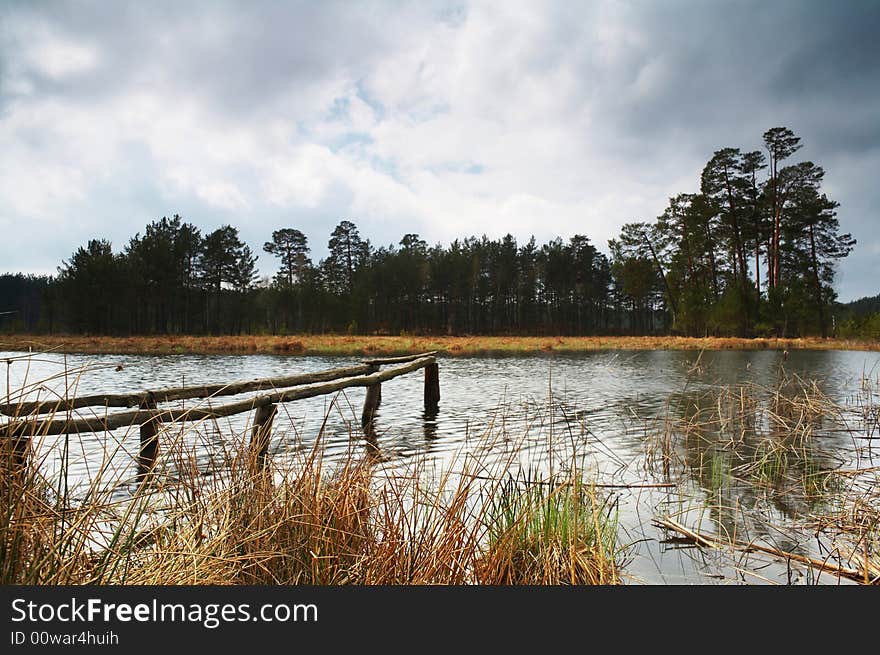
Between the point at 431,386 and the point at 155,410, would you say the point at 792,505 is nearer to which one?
the point at 155,410

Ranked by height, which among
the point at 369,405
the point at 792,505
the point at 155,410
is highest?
the point at 155,410

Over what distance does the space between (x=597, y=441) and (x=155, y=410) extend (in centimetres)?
590

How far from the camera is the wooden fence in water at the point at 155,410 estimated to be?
3.26 meters

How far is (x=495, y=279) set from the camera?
83938mm

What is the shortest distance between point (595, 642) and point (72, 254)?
7576 centimetres

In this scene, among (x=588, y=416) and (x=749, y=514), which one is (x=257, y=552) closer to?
(x=749, y=514)

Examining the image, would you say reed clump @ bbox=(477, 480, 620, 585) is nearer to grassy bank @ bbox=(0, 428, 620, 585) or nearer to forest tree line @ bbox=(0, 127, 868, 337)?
grassy bank @ bbox=(0, 428, 620, 585)

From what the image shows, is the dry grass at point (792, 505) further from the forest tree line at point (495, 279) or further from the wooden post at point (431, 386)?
the forest tree line at point (495, 279)

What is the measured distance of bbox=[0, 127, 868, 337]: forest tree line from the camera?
4466 cm

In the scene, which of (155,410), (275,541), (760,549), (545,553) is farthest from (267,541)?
(760,549)

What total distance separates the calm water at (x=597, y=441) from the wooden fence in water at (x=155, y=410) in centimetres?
18

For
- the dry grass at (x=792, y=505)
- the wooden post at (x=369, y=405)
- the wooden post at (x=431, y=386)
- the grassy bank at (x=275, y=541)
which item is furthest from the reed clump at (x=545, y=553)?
the wooden post at (x=431, y=386)

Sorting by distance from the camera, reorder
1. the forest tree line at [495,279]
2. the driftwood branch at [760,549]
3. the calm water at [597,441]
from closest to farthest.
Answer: the driftwood branch at [760,549] < the calm water at [597,441] < the forest tree line at [495,279]

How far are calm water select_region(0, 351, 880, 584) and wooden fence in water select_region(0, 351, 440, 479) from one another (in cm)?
18
